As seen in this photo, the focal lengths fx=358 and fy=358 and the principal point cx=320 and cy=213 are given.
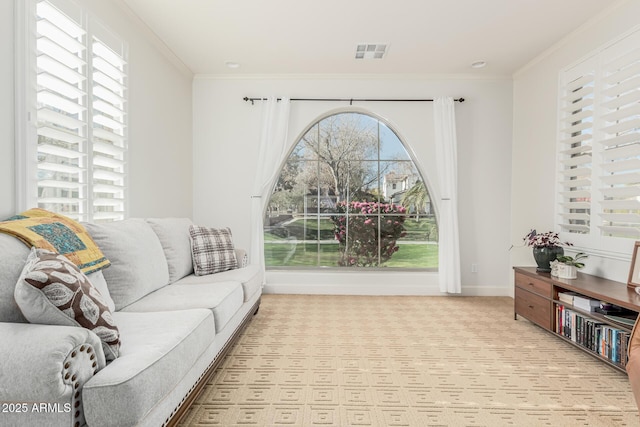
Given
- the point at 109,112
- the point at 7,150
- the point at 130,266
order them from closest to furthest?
the point at 7,150, the point at 130,266, the point at 109,112

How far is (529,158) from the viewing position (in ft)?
13.6

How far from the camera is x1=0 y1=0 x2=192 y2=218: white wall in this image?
1.97 m

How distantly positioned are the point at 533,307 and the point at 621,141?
61.0 inches

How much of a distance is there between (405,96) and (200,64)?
2.53m

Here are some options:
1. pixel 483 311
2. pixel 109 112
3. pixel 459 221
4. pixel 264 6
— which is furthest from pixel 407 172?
pixel 109 112

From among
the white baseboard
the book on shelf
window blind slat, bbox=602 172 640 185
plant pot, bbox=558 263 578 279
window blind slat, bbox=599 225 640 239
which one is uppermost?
window blind slat, bbox=602 172 640 185

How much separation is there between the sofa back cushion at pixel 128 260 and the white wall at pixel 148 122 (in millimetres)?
506

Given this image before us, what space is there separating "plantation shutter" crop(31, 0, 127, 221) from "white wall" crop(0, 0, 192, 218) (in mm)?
157

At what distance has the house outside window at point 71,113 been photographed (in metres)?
2.08

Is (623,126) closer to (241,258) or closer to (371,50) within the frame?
(371,50)

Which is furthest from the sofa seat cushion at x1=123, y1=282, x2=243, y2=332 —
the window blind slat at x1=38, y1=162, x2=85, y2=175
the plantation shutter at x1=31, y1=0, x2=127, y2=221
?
the window blind slat at x1=38, y1=162, x2=85, y2=175

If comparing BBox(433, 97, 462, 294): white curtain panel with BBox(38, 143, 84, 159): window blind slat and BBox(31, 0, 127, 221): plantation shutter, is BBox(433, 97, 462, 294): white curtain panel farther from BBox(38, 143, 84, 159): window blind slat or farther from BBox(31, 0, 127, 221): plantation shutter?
BBox(38, 143, 84, 159): window blind slat

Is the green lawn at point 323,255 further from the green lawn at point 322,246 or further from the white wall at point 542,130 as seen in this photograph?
the white wall at point 542,130

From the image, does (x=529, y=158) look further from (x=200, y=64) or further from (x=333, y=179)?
(x=200, y=64)
